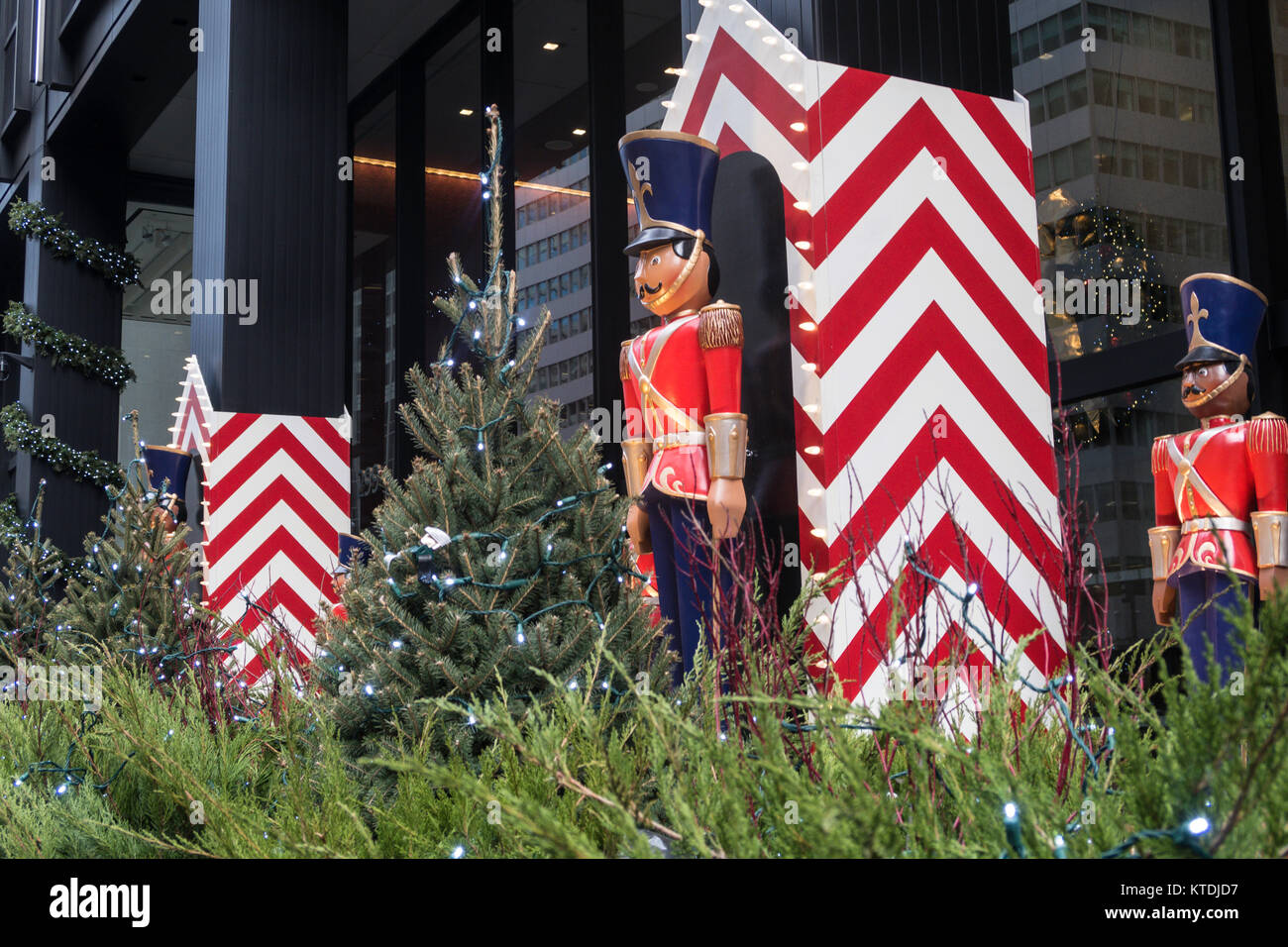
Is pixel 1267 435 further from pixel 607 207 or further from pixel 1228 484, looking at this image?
pixel 607 207

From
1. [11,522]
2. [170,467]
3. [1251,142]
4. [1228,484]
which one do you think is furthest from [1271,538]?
[11,522]

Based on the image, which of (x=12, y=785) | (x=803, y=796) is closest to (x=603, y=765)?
(x=803, y=796)

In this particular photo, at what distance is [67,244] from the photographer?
1119 cm

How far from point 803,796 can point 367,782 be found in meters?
1.26

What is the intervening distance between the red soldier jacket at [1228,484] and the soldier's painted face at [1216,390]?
1.7 inches

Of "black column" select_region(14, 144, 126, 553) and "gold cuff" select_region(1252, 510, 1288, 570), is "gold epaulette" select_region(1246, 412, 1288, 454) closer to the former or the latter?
"gold cuff" select_region(1252, 510, 1288, 570)

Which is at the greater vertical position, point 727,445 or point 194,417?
point 194,417

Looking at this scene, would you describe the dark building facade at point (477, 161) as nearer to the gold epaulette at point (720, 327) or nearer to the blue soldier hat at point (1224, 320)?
the gold epaulette at point (720, 327)

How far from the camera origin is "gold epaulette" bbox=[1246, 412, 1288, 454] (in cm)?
399

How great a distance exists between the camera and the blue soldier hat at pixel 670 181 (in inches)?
118

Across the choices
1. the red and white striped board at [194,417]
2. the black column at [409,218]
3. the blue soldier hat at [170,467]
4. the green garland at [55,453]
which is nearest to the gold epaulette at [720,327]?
the blue soldier hat at [170,467]

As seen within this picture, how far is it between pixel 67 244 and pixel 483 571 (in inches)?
415
